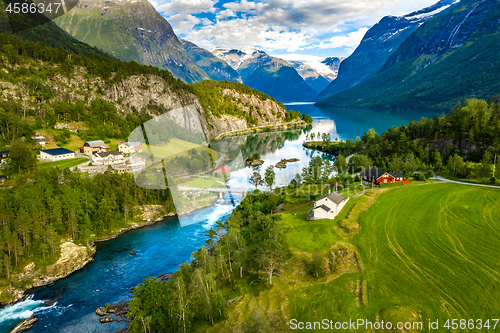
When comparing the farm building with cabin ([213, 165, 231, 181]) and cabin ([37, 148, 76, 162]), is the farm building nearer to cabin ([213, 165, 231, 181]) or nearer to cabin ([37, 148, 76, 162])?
cabin ([37, 148, 76, 162])

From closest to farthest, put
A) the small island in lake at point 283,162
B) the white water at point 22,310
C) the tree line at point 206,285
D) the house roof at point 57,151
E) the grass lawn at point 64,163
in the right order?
the tree line at point 206,285, the white water at point 22,310, the grass lawn at point 64,163, the house roof at point 57,151, the small island in lake at point 283,162

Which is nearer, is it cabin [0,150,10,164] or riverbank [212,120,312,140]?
cabin [0,150,10,164]

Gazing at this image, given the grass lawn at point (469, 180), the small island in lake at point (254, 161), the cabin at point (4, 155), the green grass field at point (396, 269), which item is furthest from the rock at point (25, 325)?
the small island in lake at point (254, 161)

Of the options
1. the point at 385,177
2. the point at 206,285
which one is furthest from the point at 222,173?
the point at 206,285

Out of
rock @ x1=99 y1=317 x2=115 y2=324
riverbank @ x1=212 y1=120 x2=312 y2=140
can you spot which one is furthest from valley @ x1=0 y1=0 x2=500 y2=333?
riverbank @ x1=212 y1=120 x2=312 y2=140

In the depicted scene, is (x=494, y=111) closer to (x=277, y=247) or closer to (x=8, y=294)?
(x=277, y=247)

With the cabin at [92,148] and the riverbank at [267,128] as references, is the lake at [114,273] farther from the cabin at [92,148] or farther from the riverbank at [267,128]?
the riverbank at [267,128]

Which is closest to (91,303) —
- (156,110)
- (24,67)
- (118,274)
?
(118,274)
